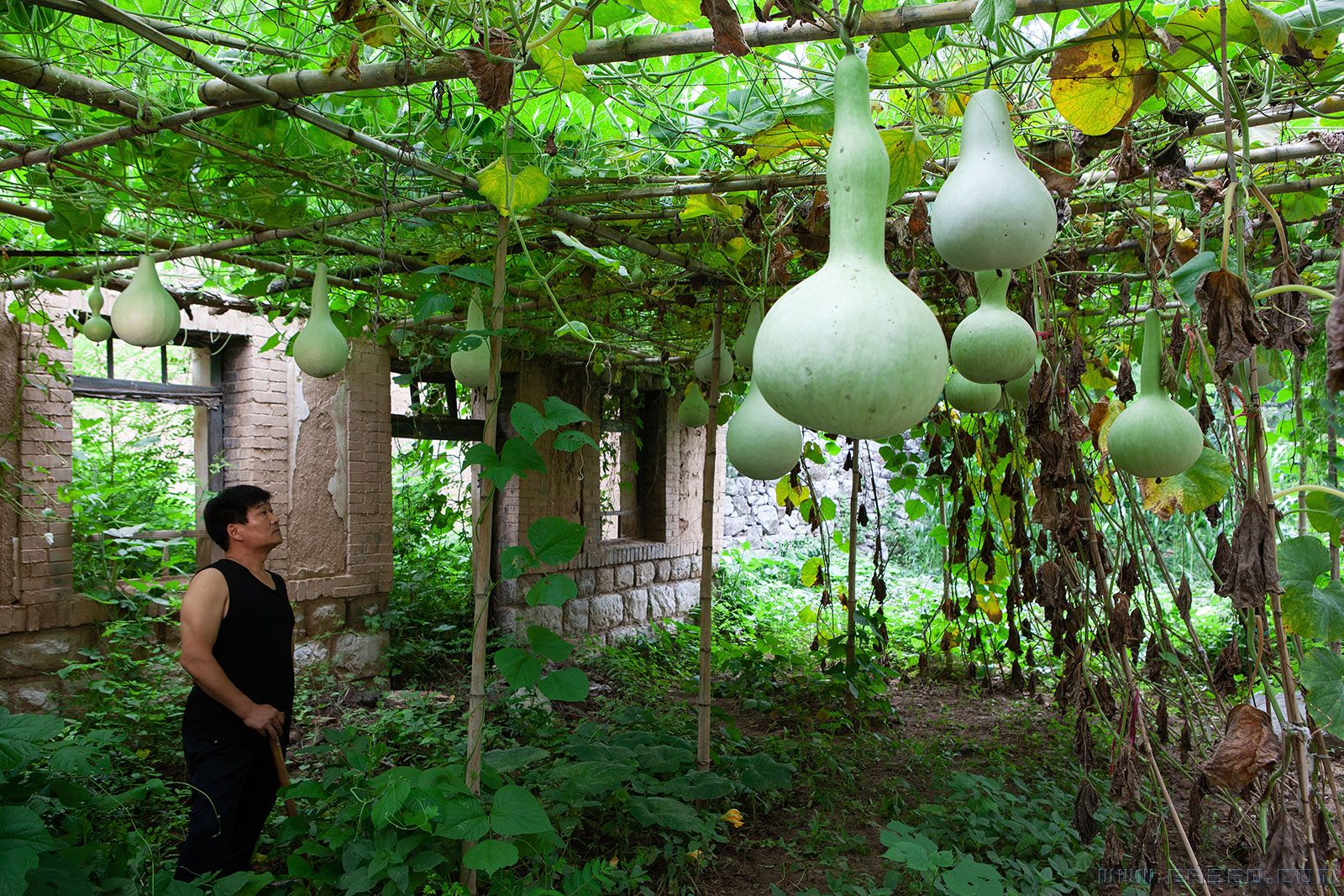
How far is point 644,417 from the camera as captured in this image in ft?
28.1

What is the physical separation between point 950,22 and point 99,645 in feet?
16.0

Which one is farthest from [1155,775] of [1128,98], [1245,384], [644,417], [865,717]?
[644,417]

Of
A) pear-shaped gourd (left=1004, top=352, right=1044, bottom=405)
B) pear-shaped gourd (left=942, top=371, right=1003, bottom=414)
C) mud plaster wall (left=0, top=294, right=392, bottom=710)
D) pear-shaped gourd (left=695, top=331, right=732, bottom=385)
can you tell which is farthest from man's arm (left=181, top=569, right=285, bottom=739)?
pear-shaped gourd (left=1004, top=352, right=1044, bottom=405)

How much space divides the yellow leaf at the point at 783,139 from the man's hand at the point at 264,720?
2245 millimetres

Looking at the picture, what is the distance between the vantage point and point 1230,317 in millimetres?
1211

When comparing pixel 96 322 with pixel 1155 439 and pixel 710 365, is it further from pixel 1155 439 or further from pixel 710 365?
pixel 1155 439

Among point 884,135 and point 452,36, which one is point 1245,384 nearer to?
point 884,135

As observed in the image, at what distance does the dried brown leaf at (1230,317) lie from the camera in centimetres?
119

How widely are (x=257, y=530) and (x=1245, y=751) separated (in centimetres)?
281

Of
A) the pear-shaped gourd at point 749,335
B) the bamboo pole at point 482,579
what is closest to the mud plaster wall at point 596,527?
the pear-shaped gourd at point 749,335

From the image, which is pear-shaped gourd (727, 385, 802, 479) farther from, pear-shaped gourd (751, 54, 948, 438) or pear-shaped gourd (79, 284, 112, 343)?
pear-shaped gourd (79, 284, 112, 343)

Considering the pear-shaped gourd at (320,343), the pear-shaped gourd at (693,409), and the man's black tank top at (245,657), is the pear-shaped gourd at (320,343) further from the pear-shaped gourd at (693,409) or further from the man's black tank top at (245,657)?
the pear-shaped gourd at (693,409)

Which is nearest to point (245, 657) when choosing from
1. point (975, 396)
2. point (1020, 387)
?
point (975, 396)

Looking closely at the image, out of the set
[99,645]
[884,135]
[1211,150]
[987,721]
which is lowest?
[987,721]
